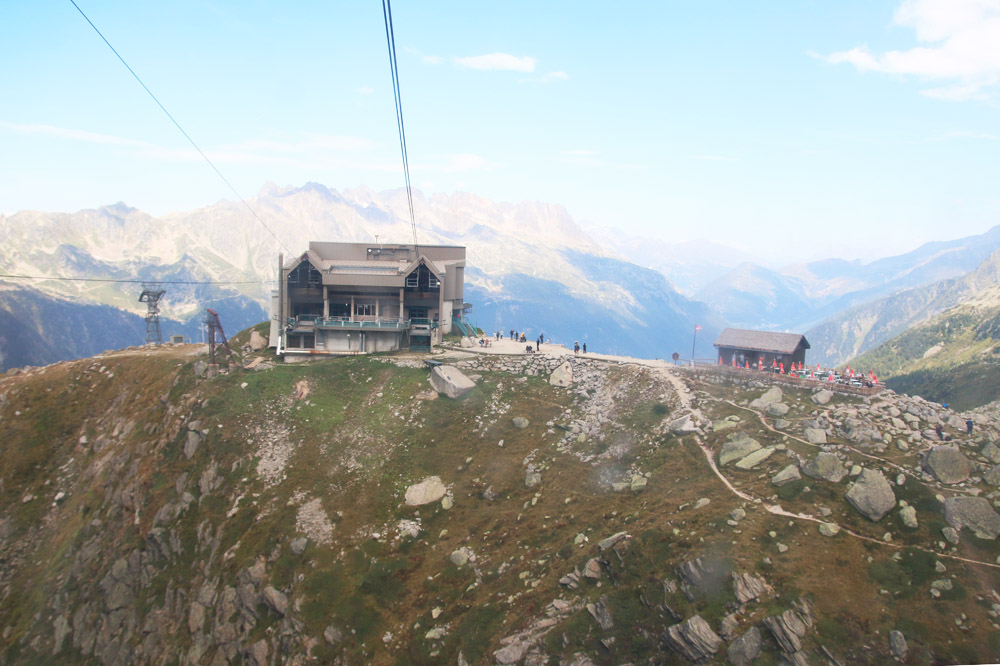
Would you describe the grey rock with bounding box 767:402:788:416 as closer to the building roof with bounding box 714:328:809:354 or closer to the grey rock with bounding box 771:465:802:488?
the grey rock with bounding box 771:465:802:488

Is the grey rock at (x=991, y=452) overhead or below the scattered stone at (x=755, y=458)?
overhead

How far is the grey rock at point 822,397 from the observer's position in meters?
53.8

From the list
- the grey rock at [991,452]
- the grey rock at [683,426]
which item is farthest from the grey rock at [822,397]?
the grey rock at [991,452]

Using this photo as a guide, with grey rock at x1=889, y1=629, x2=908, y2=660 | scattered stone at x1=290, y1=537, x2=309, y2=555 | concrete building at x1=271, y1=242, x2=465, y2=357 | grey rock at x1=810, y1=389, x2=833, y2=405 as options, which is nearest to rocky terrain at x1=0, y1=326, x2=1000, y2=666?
grey rock at x1=889, y1=629, x2=908, y2=660

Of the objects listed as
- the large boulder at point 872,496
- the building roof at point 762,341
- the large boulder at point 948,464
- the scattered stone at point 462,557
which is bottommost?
the scattered stone at point 462,557

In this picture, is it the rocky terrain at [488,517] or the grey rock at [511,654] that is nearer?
the rocky terrain at [488,517]

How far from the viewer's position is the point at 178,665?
4959 cm

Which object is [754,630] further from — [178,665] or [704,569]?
[178,665]

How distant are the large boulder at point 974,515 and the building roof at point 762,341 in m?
30.6

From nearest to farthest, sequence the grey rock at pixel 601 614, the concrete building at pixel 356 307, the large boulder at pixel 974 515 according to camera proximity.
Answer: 1. the large boulder at pixel 974 515
2. the grey rock at pixel 601 614
3. the concrete building at pixel 356 307

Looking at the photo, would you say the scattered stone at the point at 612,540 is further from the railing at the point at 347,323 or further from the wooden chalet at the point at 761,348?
the railing at the point at 347,323

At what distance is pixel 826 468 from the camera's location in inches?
1663

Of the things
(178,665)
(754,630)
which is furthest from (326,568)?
(754,630)

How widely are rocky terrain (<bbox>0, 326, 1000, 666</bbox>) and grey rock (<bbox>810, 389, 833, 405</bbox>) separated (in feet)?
1.44
